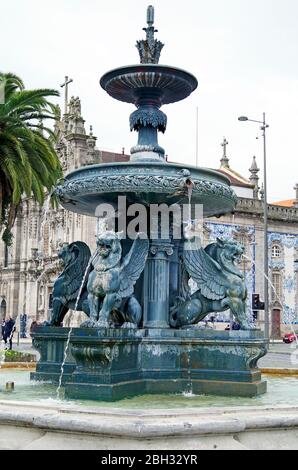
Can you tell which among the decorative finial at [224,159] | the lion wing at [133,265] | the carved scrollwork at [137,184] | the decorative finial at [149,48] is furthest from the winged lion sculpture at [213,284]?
the decorative finial at [224,159]

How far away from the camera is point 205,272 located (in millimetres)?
9008

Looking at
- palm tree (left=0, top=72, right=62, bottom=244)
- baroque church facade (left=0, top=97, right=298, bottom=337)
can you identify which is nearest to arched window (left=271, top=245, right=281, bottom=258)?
baroque church facade (left=0, top=97, right=298, bottom=337)

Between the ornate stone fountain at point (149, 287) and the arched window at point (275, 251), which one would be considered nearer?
the ornate stone fountain at point (149, 287)

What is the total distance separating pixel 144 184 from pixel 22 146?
10.8m

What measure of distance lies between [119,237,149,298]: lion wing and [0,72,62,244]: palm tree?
30.7 feet

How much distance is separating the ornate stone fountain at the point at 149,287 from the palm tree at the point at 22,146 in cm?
858

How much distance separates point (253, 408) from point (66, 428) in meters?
1.68

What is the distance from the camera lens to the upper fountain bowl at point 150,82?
9.24 metres

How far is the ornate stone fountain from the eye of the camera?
7.97 m

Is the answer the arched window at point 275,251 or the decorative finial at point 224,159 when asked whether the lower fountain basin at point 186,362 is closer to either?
the arched window at point 275,251

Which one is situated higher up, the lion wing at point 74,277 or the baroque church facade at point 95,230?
the baroque church facade at point 95,230

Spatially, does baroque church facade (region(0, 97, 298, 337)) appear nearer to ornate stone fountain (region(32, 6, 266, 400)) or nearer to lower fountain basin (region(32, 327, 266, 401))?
ornate stone fountain (region(32, 6, 266, 400))

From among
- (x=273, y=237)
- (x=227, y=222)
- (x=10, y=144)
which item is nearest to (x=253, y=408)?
(x=10, y=144)

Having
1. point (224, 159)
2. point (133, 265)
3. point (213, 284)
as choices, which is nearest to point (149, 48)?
point (133, 265)
